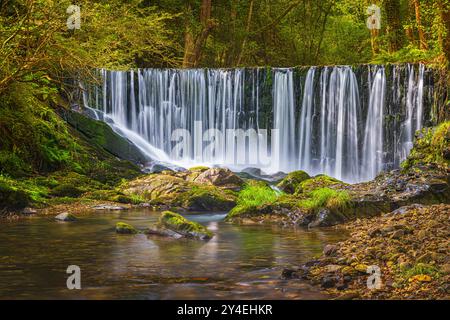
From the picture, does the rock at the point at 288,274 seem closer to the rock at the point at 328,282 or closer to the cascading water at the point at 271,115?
the rock at the point at 328,282

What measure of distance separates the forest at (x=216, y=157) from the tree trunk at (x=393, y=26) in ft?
0.21

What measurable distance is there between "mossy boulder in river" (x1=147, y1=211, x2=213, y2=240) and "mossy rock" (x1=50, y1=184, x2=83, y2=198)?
20.7 ft

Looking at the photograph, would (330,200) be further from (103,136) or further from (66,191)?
(103,136)

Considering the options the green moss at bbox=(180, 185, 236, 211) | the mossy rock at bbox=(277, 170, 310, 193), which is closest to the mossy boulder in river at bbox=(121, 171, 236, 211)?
the green moss at bbox=(180, 185, 236, 211)

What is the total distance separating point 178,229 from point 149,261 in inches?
113

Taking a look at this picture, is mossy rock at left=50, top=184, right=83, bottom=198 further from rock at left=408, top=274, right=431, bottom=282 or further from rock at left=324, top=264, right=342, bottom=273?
rock at left=408, top=274, right=431, bottom=282

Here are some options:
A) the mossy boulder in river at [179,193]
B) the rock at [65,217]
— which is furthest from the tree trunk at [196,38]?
the rock at [65,217]

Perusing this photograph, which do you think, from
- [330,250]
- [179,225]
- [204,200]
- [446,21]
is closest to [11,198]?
[204,200]

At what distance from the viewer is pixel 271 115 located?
95.0 ft

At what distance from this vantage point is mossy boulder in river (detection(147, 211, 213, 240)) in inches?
507

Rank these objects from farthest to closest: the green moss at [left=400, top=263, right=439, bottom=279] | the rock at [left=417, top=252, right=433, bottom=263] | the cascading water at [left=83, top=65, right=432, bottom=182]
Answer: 1. the cascading water at [left=83, top=65, right=432, bottom=182]
2. the rock at [left=417, top=252, right=433, bottom=263]
3. the green moss at [left=400, top=263, right=439, bottom=279]
